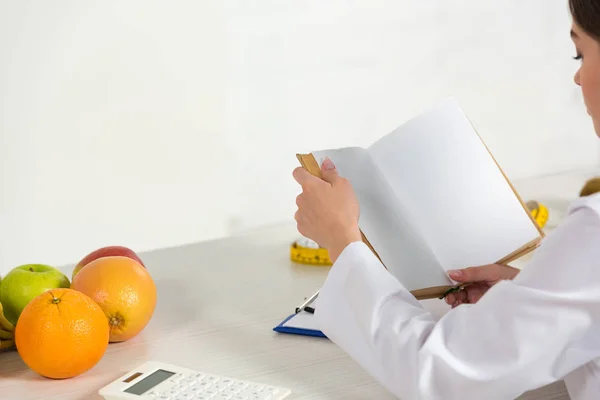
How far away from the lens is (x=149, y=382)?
2.98ft

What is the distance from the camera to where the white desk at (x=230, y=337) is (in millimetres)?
946

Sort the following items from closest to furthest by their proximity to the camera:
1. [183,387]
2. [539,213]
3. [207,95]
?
[183,387]
[539,213]
[207,95]

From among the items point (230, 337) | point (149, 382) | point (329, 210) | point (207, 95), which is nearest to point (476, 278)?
point (329, 210)

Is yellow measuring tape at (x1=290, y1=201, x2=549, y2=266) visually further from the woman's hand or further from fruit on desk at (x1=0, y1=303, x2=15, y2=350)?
fruit on desk at (x1=0, y1=303, x2=15, y2=350)

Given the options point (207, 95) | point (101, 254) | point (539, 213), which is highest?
point (207, 95)

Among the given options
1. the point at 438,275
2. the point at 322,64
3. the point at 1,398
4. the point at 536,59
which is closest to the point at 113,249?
the point at 1,398

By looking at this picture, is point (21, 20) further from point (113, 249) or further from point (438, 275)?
point (438, 275)

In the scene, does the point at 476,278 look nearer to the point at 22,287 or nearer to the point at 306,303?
the point at 306,303

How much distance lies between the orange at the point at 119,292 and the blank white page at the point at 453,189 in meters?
0.37

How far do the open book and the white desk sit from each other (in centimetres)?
13

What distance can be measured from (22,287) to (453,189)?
0.60 m

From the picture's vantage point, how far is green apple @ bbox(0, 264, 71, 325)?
105 cm

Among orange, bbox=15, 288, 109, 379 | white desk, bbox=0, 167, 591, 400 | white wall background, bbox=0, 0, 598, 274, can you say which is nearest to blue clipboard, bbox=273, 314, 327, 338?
white desk, bbox=0, 167, 591, 400

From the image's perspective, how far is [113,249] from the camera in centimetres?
120
